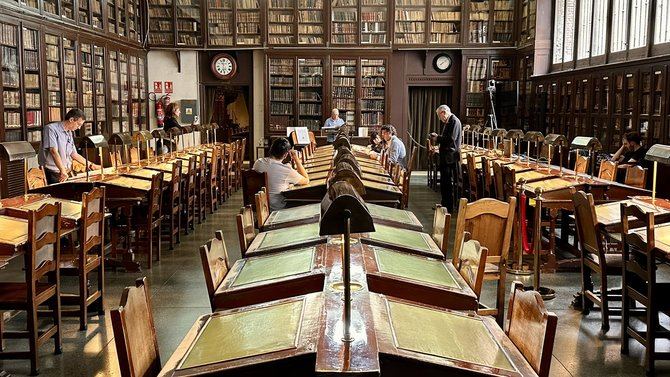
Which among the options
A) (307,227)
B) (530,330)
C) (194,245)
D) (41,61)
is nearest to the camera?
(530,330)

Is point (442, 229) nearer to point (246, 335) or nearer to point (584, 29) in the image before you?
point (246, 335)

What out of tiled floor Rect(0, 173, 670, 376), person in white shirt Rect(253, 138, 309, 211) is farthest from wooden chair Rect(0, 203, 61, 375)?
person in white shirt Rect(253, 138, 309, 211)

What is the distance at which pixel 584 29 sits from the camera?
39.3 feet

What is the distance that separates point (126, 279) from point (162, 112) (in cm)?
987

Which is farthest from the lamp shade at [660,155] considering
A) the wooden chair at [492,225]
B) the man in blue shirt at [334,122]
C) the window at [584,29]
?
the man in blue shirt at [334,122]

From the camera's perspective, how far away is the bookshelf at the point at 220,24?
49.3 feet

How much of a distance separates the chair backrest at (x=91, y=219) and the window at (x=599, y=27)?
29.1 ft

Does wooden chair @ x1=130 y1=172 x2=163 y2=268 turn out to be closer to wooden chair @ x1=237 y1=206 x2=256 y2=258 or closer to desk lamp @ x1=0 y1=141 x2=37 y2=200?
desk lamp @ x1=0 y1=141 x2=37 y2=200

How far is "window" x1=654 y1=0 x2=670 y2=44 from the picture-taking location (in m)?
8.86

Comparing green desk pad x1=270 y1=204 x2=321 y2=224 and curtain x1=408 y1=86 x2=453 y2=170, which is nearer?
green desk pad x1=270 y1=204 x2=321 y2=224

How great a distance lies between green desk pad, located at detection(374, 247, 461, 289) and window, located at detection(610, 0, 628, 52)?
8353mm

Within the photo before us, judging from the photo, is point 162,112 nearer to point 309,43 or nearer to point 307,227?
point 309,43

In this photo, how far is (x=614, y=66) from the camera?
1027cm

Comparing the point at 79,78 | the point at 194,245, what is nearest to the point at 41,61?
the point at 79,78
